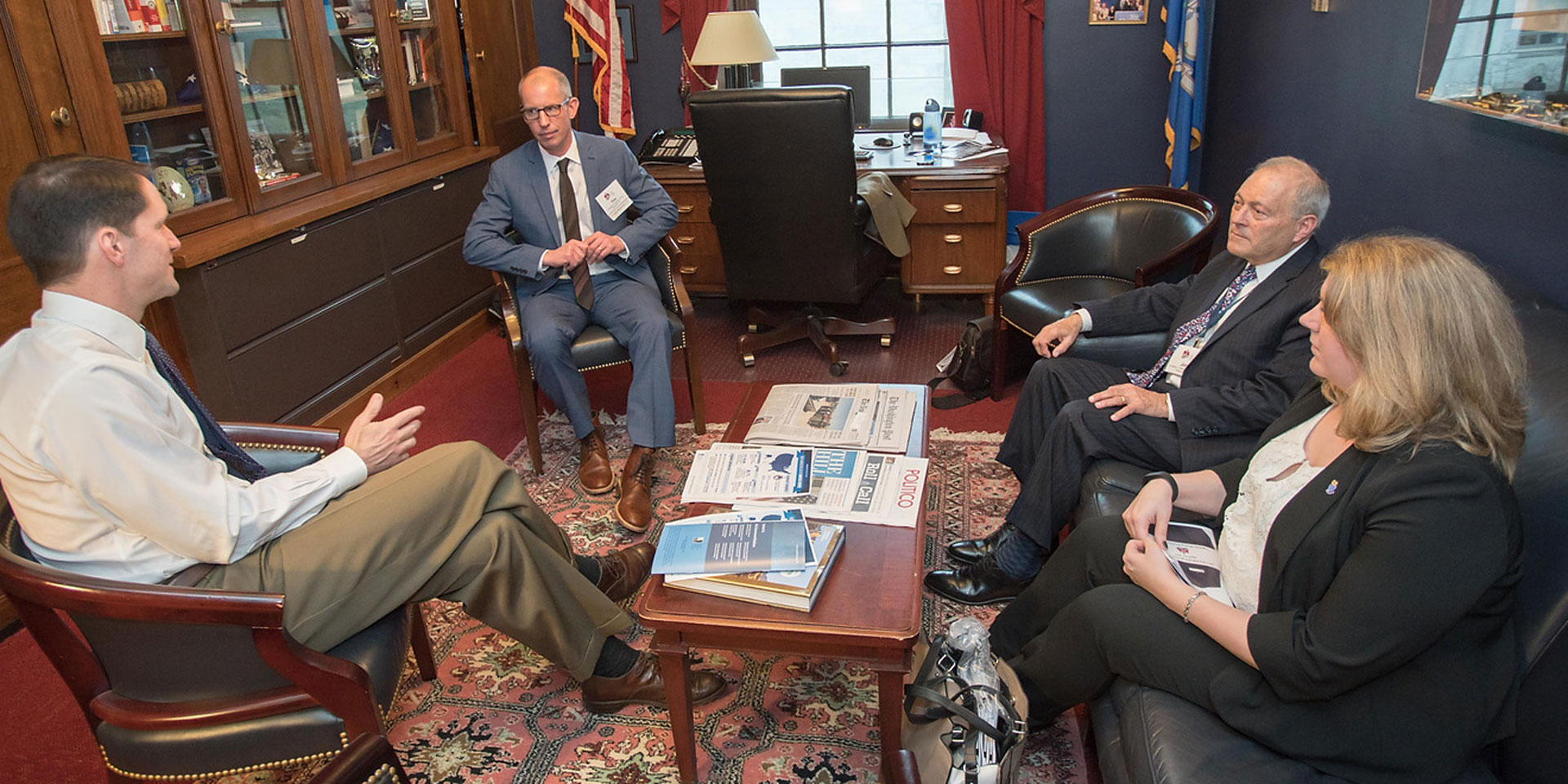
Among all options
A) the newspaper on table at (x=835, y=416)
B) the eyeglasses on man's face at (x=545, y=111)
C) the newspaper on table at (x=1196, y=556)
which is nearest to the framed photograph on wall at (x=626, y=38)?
the eyeglasses on man's face at (x=545, y=111)

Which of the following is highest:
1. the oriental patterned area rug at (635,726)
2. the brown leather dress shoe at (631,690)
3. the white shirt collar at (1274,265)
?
the white shirt collar at (1274,265)

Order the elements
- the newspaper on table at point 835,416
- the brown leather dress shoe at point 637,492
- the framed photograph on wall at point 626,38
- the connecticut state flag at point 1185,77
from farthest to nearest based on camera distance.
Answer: the framed photograph on wall at point 626,38 < the connecticut state flag at point 1185,77 < the brown leather dress shoe at point 637,492 < the newspaper on table at point 835,416

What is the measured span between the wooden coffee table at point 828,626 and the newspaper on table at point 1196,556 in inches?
17.7

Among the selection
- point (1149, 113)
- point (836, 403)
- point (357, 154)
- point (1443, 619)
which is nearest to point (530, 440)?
point (836, 403)

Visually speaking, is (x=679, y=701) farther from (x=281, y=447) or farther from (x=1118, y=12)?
(x=1118, y=12)

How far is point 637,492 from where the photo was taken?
9.19 feet

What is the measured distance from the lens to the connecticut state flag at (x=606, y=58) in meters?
4.88

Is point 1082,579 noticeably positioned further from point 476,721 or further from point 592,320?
point 592,320

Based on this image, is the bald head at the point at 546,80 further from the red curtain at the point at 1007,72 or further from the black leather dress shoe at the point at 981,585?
the red curtain at the point at 1007,72

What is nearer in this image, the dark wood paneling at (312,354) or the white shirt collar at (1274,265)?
the white shirt collar at (1274,265)

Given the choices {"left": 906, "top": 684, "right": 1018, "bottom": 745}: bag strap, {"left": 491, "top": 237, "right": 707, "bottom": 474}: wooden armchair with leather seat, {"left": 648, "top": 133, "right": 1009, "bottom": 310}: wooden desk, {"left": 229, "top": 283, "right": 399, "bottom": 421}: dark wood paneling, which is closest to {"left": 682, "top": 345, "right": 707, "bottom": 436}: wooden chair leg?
{"left": 491, "top": 237, "right": 707, "bottom": 474}: wooden armchair with leather seat

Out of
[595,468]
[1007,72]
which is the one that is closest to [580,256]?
[595,468]

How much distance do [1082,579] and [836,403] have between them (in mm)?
833

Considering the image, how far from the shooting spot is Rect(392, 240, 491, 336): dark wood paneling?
3.90 metres
